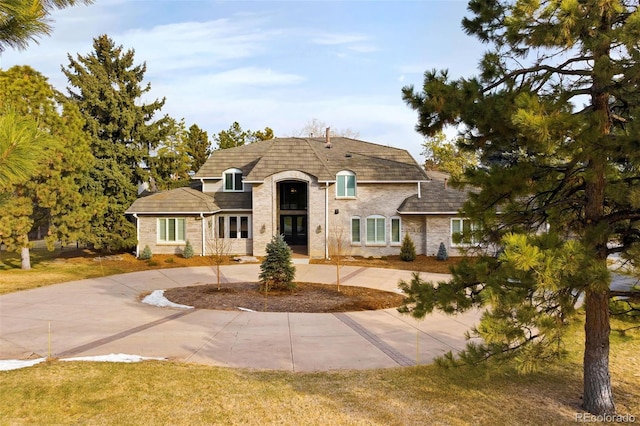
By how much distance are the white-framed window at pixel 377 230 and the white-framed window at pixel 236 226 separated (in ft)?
24.1

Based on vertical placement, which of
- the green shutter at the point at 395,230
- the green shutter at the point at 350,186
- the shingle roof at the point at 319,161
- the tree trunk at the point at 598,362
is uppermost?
the shingle roof at the point at 319,161

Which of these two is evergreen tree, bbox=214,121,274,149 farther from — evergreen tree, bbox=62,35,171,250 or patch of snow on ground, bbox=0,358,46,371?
patch of snow on ground, bbox=0,358,46,371

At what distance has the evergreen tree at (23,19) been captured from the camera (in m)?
4.38

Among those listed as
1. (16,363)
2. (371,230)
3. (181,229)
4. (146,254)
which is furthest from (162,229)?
(16,363)

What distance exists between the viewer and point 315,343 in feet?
30.1

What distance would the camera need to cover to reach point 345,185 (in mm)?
24781

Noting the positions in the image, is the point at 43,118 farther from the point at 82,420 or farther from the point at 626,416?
the point at 626,416

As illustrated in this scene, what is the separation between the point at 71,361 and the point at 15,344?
7.35ft

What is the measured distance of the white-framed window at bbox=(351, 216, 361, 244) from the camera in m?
24.7

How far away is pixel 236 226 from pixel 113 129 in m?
9.28

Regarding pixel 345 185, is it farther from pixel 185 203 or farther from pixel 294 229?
pixel 185 203

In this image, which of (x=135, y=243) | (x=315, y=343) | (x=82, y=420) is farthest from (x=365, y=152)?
(x=82, y=420)

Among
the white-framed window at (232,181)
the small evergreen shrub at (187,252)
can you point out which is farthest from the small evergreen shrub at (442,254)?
the small evergreen shrub at (187,252)

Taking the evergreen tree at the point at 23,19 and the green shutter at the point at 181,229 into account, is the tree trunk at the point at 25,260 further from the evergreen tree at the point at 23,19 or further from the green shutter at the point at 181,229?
the evergreen tree at the point at 23,19
